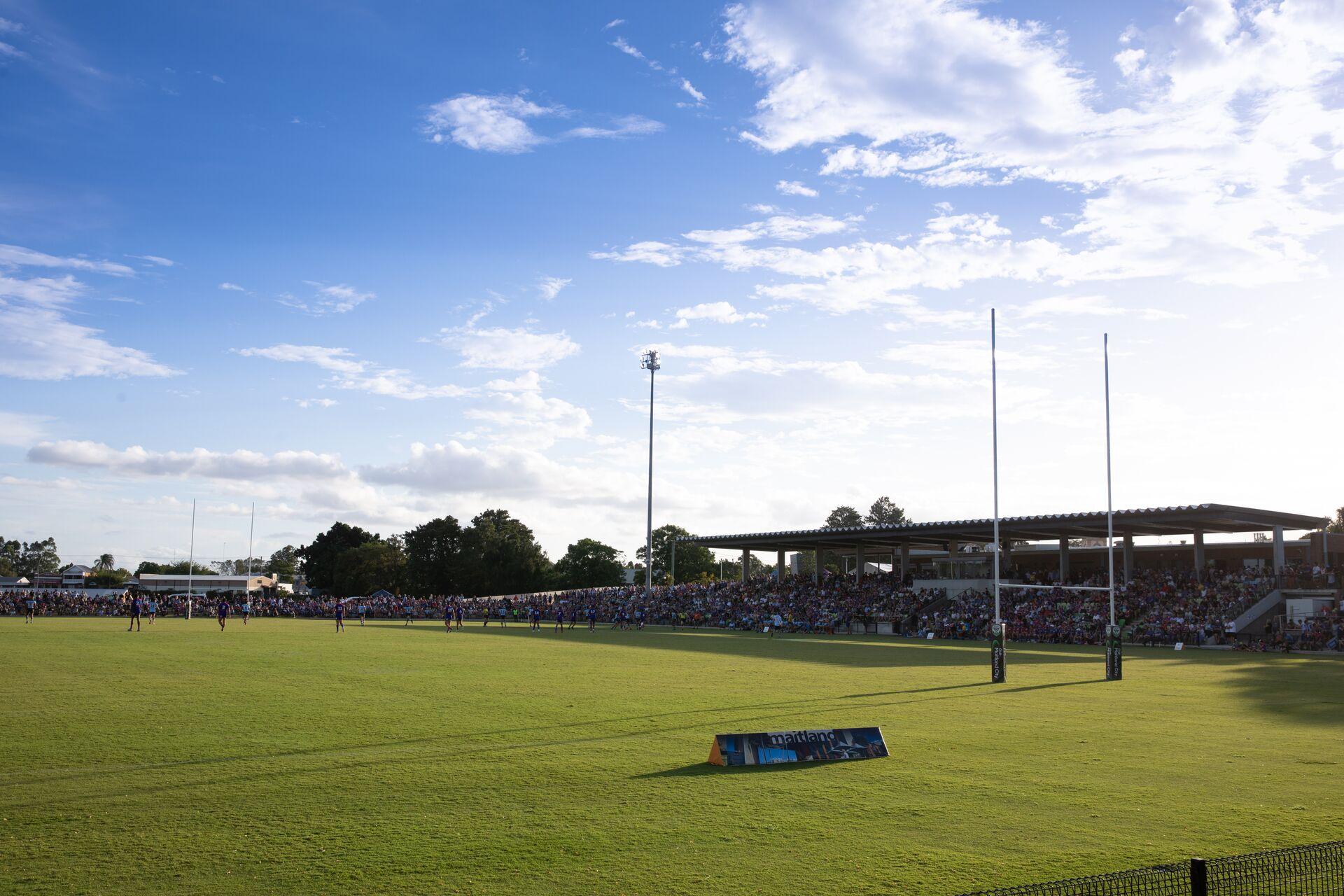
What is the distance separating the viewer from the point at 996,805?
10711 mm


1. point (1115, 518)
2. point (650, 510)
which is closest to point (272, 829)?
point (1115, 518)

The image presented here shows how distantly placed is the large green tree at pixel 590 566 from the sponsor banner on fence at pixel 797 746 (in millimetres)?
107800

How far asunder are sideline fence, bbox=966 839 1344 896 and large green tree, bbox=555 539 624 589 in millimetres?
113804

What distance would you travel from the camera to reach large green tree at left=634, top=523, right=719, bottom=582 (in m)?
140

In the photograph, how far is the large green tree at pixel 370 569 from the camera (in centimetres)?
11675

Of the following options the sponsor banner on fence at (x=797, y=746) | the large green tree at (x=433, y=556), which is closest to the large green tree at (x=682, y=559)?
the large green tree at (x=433, y=556)

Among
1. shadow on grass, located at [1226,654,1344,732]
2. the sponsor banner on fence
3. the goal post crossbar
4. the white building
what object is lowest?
the white building

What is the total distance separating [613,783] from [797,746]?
9.61 feet

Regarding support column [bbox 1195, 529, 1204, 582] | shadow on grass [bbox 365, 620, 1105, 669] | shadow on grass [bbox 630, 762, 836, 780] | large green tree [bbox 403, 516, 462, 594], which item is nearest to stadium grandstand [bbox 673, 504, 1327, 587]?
support column [bbox 1195, 529, 1204, 582]

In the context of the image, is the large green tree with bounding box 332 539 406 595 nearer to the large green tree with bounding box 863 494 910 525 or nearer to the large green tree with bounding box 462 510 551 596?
the large green tree with bounding box 462 510 551 596

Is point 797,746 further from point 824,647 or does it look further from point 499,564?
point 499,564

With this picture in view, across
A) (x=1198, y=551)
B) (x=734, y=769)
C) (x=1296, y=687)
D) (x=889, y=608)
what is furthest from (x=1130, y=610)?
(x=734, y=769)

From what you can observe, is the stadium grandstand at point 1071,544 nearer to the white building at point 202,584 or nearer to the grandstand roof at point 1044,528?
the grandstand roof at point 1044,528

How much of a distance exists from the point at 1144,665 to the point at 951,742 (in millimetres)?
20473
